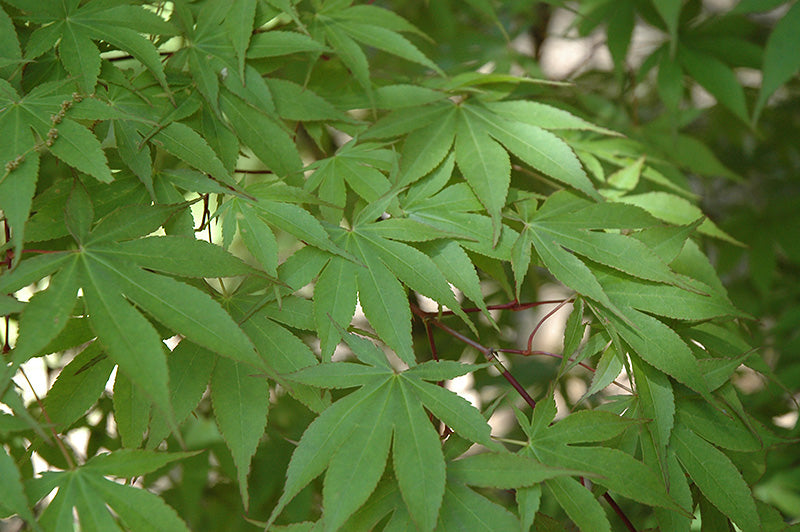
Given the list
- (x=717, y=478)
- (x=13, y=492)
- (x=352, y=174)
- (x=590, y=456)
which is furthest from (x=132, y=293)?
(x=717, y=478)

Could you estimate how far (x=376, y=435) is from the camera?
24.2 inches

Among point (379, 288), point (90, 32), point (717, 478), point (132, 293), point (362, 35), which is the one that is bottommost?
point (717, 478)

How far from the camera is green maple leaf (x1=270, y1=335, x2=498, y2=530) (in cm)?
58

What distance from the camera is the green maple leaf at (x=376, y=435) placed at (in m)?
0.58

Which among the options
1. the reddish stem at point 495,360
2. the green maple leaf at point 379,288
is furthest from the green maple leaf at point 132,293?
the reddish stem at point 495,360

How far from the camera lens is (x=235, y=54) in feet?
2.56

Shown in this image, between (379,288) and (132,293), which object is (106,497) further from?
(379,288)

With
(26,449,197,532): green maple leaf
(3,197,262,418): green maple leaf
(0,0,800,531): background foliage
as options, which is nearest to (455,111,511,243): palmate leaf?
(0,0,800,531): background foliage

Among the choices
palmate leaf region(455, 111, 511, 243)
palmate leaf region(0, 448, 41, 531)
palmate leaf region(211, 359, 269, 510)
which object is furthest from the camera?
palmate leaf region(455, 111, 511, 243)

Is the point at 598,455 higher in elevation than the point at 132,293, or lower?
lower

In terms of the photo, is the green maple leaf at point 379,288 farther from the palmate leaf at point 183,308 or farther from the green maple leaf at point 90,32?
the green maple leaf at point 90,32

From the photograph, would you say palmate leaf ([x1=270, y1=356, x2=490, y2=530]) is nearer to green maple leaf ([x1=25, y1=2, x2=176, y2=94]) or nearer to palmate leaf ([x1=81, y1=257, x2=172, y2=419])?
palmate leaf ([x1=81, y1=257, x2=172, y2=419])

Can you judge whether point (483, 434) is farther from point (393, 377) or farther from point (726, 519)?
point (726, 519)

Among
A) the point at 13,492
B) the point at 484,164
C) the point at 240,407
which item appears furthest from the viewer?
the point at 484,164
